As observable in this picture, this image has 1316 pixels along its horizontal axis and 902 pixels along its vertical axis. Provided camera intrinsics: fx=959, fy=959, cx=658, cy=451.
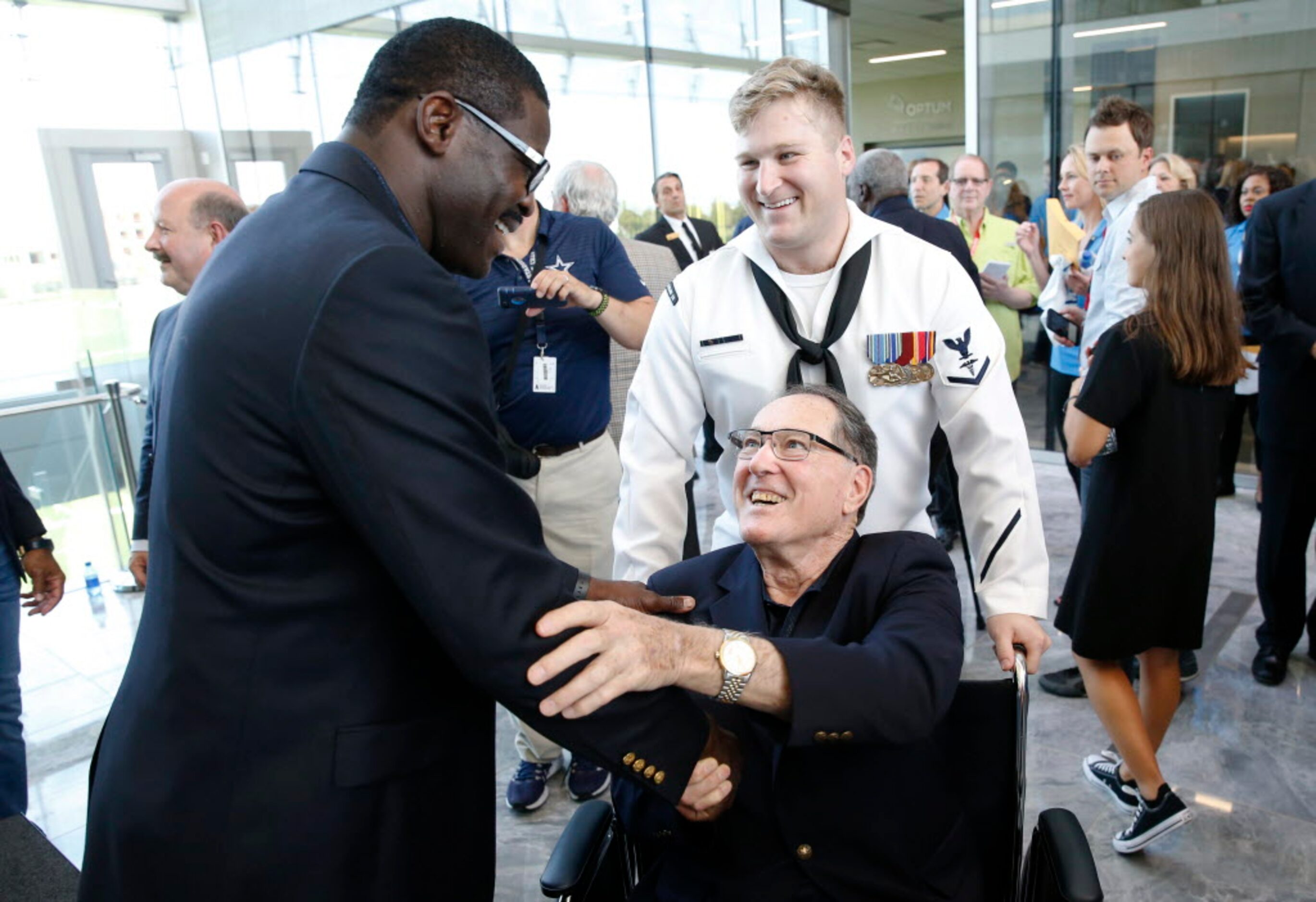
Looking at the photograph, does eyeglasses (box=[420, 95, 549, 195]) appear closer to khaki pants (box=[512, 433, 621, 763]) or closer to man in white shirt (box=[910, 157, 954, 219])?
khaki pants (box=[512, 433, 621, 763])

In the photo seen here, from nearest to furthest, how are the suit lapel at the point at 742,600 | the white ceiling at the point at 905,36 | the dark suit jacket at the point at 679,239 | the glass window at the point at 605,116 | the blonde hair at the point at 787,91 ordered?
the suit lapel at the point at 742,600
the blonde hair at the point at 787,91
the dark suit jacket at the point at 679,239
the glass window at the point at 605,116
the white ceiling at the point at 905,36

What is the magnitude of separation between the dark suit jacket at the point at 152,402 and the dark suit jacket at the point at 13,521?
0.83 ft

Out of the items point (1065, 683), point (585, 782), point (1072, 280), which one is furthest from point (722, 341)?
point (1072, 280)

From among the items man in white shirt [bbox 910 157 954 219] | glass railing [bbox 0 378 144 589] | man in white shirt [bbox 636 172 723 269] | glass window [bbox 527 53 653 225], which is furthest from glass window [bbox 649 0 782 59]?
glass railing [bbox 0 378 144 589]

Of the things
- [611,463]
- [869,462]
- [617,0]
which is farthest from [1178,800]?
[617,0]

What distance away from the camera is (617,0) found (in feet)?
22.9

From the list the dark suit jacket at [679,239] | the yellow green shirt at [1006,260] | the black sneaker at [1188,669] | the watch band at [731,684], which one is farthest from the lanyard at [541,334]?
the dark suit jacket at [679,239]

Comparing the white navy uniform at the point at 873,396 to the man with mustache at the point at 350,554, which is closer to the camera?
the man with mustache at the point at 350,554

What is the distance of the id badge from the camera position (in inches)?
109

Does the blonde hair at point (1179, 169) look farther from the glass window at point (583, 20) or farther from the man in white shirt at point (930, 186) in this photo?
the glass window at point (583, 20)

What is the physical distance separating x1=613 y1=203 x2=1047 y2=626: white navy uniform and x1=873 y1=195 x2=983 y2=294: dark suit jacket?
6.60ft

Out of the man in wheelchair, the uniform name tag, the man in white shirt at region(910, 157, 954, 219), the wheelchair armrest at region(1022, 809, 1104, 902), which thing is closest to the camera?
the man in wheelchair

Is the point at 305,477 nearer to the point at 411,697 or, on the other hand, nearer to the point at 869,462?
the point at 411,697

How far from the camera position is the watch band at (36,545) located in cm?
261
